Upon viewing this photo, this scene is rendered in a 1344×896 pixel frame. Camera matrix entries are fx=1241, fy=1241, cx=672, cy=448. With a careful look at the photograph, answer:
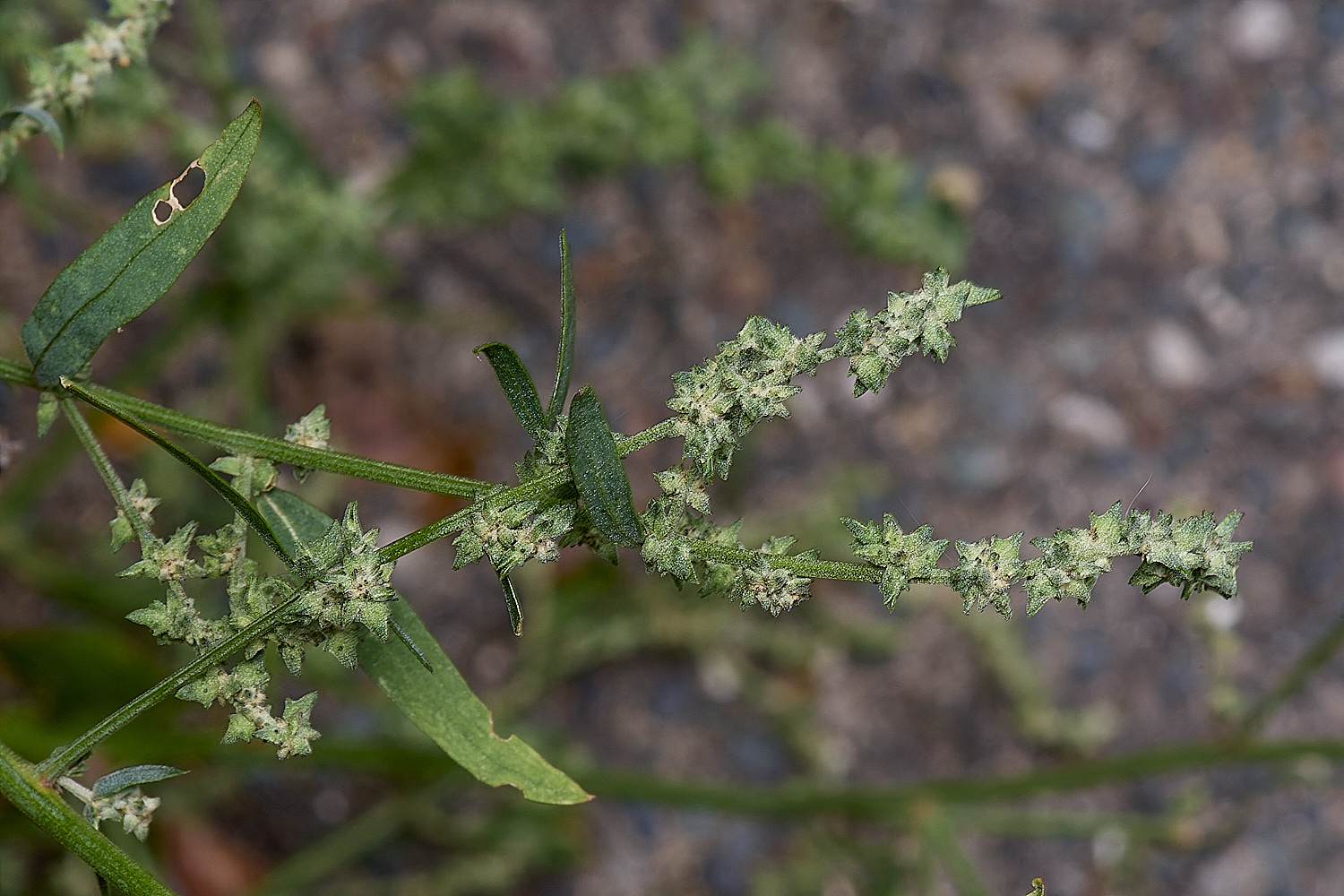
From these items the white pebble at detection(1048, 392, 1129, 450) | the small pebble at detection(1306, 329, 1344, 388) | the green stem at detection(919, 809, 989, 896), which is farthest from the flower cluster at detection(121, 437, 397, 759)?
the small pebble at detection(1306, 329, 1344, 388)

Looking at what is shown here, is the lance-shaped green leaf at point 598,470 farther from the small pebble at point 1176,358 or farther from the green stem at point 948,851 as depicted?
the small pebble at point 1176,358

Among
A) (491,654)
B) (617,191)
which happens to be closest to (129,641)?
(491,654)

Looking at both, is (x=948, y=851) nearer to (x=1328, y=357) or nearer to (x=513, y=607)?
(x=513, y=607)

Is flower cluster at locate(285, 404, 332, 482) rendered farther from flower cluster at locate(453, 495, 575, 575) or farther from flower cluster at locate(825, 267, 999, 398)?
flower cluster at locate(825, 267, 999, 398)

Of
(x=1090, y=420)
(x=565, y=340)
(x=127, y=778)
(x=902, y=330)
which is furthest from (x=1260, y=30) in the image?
(x=127, y=778)

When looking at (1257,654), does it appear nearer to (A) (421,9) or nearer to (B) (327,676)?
(B) (327,676)
